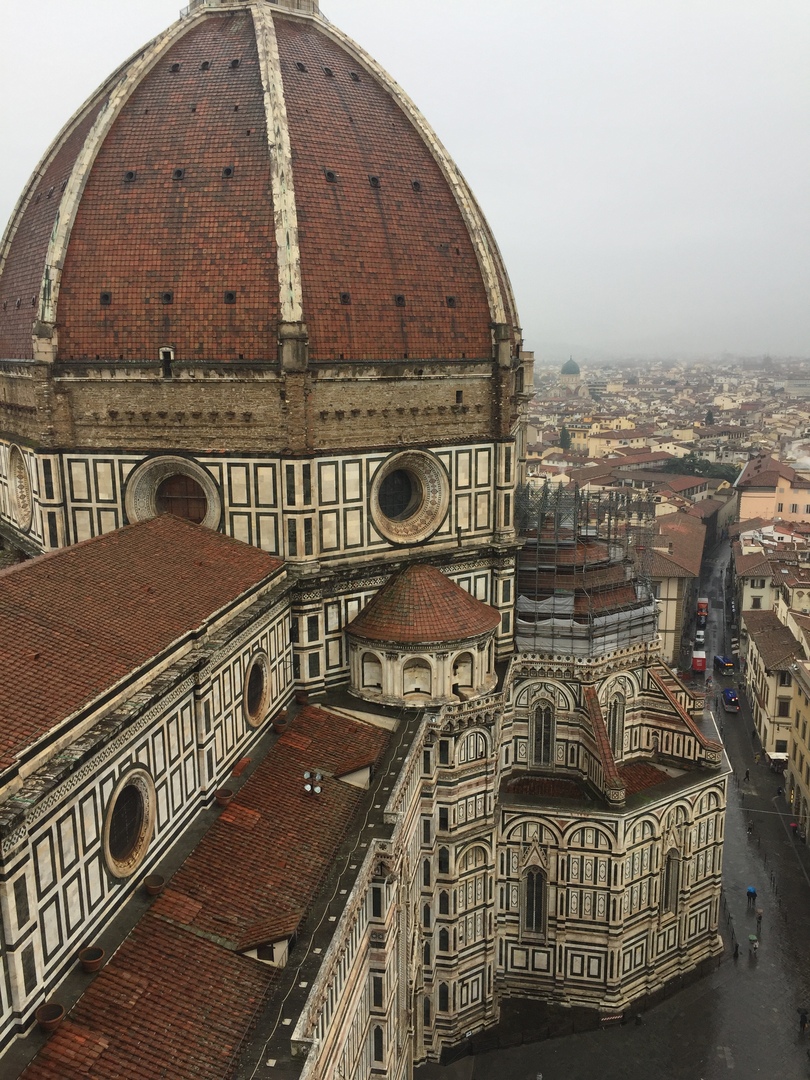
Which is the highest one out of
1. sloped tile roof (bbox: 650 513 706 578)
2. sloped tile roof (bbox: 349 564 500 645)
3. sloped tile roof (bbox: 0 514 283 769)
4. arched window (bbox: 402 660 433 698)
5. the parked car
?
sloped tile roof (bbox: 0 514 283 769)

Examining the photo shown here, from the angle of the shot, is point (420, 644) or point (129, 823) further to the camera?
point (420, 644)

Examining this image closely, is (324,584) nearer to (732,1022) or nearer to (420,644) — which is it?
(420,644)

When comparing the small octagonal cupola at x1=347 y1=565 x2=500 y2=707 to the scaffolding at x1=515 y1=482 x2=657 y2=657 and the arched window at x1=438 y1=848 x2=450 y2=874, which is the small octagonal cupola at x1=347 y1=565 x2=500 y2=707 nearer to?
the scaffolding at x1=515 y1=482 x2=657 y2=657

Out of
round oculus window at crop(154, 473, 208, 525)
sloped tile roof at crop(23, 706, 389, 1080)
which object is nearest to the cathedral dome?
round oculus window at crop(154, 473, 208, 525)

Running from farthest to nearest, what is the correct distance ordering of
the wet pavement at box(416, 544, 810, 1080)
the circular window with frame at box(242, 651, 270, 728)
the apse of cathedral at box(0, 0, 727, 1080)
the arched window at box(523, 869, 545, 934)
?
the arched window at box(523, 869, 545, 934)
the wet pavement at box(416, 544, 810, 1080)
the circular window with frame at box(242, 651, 270, 728)
the apse of cathedral at box(0, 0, 727, 1080)

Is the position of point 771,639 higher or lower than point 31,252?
lower

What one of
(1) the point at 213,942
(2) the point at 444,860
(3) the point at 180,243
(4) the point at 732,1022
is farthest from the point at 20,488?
(4) the point at 732,1022

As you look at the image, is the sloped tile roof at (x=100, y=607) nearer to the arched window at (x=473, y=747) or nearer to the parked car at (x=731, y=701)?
the arched window at (x=473, y=747)

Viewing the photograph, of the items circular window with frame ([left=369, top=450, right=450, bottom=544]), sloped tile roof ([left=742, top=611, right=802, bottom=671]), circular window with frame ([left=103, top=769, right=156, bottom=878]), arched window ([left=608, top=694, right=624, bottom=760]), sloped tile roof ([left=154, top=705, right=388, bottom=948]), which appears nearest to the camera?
circular window with frame ([left=103, top=769, right=156, bottom=878])

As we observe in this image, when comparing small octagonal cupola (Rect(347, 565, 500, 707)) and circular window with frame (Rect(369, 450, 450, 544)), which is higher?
circular window with frame (Rect(369, 450, 450, 544))
